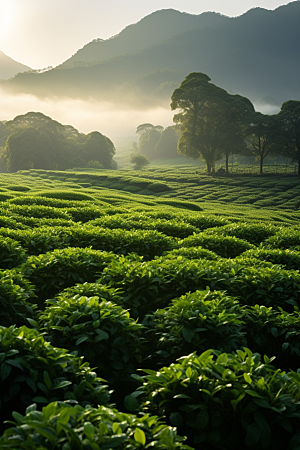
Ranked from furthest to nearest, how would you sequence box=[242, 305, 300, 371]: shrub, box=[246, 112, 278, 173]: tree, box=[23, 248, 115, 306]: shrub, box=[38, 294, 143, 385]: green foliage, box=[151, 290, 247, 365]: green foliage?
box=[246, 112, 278, 173]: tree → box=[23, 248, 115, 306]: shrub → box=[242, 305, 300, 371]: shrub → box=[151, 290, 247, 365]: green foliage → box=[38, 294, 143, 385]: green foliage

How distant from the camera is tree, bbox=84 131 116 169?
338ft

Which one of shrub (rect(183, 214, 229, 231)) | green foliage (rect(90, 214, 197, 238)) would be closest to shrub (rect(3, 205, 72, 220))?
green foliage (rect(90, 214, 197, 238))

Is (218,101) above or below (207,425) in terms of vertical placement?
above

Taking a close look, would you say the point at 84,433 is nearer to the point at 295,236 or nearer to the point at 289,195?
the point at 295,236

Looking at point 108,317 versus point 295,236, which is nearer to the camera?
point 108,317

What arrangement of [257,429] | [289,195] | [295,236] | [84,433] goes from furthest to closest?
[289,195] < [295,236] < [257,429] < [84,433]

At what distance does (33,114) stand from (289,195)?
76551mm

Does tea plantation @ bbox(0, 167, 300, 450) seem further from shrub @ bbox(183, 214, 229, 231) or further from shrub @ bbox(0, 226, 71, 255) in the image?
shrub @ bbox(183, 214, 229, 231)

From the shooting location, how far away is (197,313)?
179 inches

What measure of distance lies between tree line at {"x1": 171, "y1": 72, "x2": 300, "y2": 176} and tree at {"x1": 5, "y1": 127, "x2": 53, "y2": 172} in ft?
129

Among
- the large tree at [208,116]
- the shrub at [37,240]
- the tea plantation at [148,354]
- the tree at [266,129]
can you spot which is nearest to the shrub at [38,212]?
the shrub at [37,240]

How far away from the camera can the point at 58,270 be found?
6.75 m

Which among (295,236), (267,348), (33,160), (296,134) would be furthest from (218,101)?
(267,348)

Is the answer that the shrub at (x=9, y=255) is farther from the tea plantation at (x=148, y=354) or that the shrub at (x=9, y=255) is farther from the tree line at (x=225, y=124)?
the tree line at (x=225, y=124)
